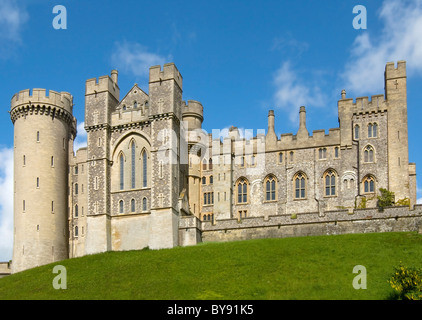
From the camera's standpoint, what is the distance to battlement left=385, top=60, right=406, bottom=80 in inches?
2223

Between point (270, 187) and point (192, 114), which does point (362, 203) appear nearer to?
point (270, 187)

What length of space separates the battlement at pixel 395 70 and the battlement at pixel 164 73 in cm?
1789

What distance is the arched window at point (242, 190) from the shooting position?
199 ft

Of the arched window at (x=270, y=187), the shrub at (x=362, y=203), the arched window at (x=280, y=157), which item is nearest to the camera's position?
the shrub at (x=362, y=203)

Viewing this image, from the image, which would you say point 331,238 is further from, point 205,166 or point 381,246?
point 205,166

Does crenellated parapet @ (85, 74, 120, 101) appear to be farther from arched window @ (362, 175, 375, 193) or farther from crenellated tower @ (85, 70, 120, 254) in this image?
arched window @ (362, 175, 375, 193)

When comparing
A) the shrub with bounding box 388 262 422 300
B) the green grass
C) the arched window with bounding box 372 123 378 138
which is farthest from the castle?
the shrub with bounding box 388 262 422 300

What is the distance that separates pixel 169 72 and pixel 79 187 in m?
14.6

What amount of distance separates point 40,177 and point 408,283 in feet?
116

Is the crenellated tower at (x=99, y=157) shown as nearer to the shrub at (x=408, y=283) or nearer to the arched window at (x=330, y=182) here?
the arched window at (x=330, y=182)

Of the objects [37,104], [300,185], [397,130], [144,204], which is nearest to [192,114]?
[144,204]

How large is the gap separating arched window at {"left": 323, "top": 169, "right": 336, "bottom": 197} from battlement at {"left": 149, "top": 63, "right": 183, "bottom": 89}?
15.3 metres

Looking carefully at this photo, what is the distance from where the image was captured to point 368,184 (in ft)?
186

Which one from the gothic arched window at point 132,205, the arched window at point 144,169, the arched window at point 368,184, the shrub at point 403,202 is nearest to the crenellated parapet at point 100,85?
the arched window at point 144,169
